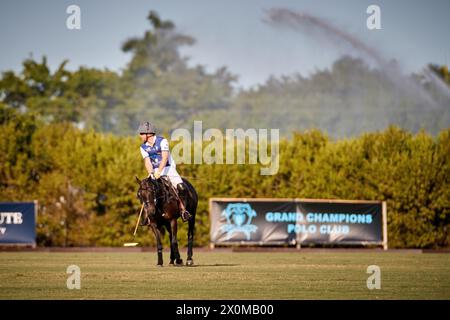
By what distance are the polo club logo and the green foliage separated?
2.89 m

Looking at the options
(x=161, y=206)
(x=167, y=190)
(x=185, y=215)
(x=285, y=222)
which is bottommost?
(x=285, y=222)

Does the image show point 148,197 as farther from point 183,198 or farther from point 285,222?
point 285,222

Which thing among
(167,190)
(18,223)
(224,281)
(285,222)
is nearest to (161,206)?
(167,190)

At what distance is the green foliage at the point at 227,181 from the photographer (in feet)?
116

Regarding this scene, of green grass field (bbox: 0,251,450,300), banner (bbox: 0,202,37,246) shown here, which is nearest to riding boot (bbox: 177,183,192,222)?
green grass field (bbox: 0,251,450,300)

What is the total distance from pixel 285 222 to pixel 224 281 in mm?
17125

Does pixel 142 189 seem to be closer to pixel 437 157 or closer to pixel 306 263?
pixel 306 263

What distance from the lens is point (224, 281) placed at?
52.5 feet

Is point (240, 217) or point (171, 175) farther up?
point (171, 175)

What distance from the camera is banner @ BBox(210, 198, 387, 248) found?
32812 millimetres

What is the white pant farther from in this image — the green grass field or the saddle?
the green grass field

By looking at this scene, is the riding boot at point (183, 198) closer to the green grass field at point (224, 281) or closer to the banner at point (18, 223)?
the green grass field at point (224, 281)
